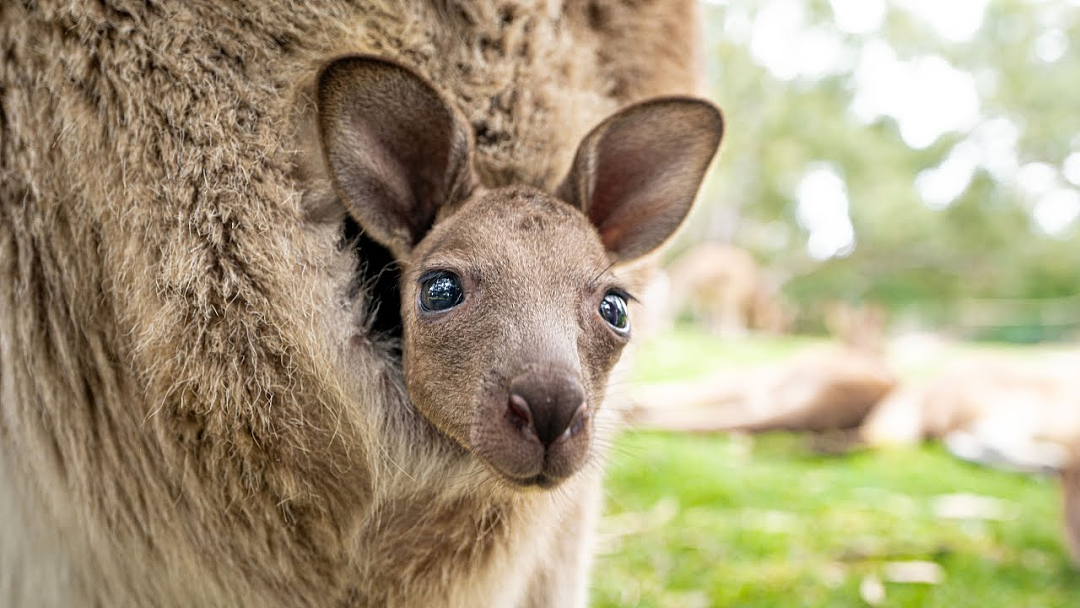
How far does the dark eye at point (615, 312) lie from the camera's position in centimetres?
124

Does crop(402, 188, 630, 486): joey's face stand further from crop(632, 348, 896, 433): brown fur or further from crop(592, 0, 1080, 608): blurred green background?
crop(632, 348, 896, 433): brown fur

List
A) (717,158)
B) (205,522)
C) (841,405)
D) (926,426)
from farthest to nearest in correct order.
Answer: (841,405), (926,426), (717,158), (205,522)

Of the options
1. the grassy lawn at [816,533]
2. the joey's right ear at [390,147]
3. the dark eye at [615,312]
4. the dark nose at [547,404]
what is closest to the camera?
the dark nose at [547,404]

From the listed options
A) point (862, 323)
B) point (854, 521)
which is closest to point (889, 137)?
point (862, 323)

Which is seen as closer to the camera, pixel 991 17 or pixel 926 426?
pixel 926 426

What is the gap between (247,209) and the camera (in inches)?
46.8

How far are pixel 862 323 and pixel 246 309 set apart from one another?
302 inches

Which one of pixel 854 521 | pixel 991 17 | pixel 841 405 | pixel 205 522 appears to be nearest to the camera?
pixel 205 522

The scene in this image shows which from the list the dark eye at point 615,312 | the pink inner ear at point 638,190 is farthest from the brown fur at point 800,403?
the dark eye at point 615,312

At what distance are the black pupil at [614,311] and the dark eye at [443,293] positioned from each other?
8.6 inches

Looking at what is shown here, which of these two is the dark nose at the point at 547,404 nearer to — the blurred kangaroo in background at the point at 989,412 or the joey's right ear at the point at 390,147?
the joey's right ear at the point at 390,147

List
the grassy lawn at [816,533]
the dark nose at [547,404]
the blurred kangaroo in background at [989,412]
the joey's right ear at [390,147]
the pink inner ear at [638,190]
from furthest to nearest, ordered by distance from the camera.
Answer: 1. the blurred kangaroo in background at [989,412]
2. the grassy lawn at [816,533]
3. the pink inner ear at [638,190]
4. the joey's right ear at [390,147]
5. the dark nose at [547,404]

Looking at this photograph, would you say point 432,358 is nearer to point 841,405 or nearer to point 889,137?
point 841,405

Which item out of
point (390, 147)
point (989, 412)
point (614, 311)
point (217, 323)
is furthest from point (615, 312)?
point (989, 412)
